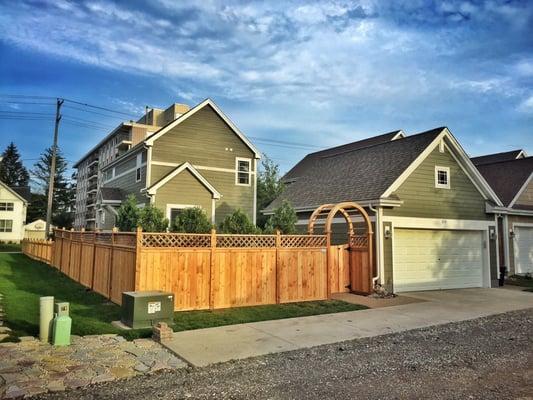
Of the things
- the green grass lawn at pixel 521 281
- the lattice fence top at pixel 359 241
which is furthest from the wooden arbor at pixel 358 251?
the green grass lawn at pixel 521 281

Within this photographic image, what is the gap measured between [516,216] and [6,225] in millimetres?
52060

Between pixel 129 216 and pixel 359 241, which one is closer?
pixel 359 241

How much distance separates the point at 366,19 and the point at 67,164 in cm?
7676

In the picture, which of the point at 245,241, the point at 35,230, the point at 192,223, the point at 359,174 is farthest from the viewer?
the point at 35,230

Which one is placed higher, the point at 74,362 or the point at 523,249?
the point at 523,249

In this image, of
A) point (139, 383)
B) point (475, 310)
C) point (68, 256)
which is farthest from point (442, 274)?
point (68, 256)

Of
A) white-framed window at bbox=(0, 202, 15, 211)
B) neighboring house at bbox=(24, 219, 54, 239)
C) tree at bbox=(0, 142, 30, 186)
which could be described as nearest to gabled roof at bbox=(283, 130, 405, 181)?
neighboring house at bbox=(24, 219, 54, 239)

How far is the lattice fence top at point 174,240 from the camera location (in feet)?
33.7

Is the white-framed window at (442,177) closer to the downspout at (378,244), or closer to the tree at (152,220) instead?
the downspout at (378,244)

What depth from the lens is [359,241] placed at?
1468 centimetres

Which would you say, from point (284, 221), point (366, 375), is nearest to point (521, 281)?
point (284, 221)

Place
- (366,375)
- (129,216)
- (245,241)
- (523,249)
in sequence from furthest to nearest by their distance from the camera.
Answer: (523,249)
(129,216)
(245,241)
(366,375)

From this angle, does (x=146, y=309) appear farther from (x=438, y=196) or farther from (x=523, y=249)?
(x=523, y=249)

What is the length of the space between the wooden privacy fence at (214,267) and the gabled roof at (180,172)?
7.22 metres
